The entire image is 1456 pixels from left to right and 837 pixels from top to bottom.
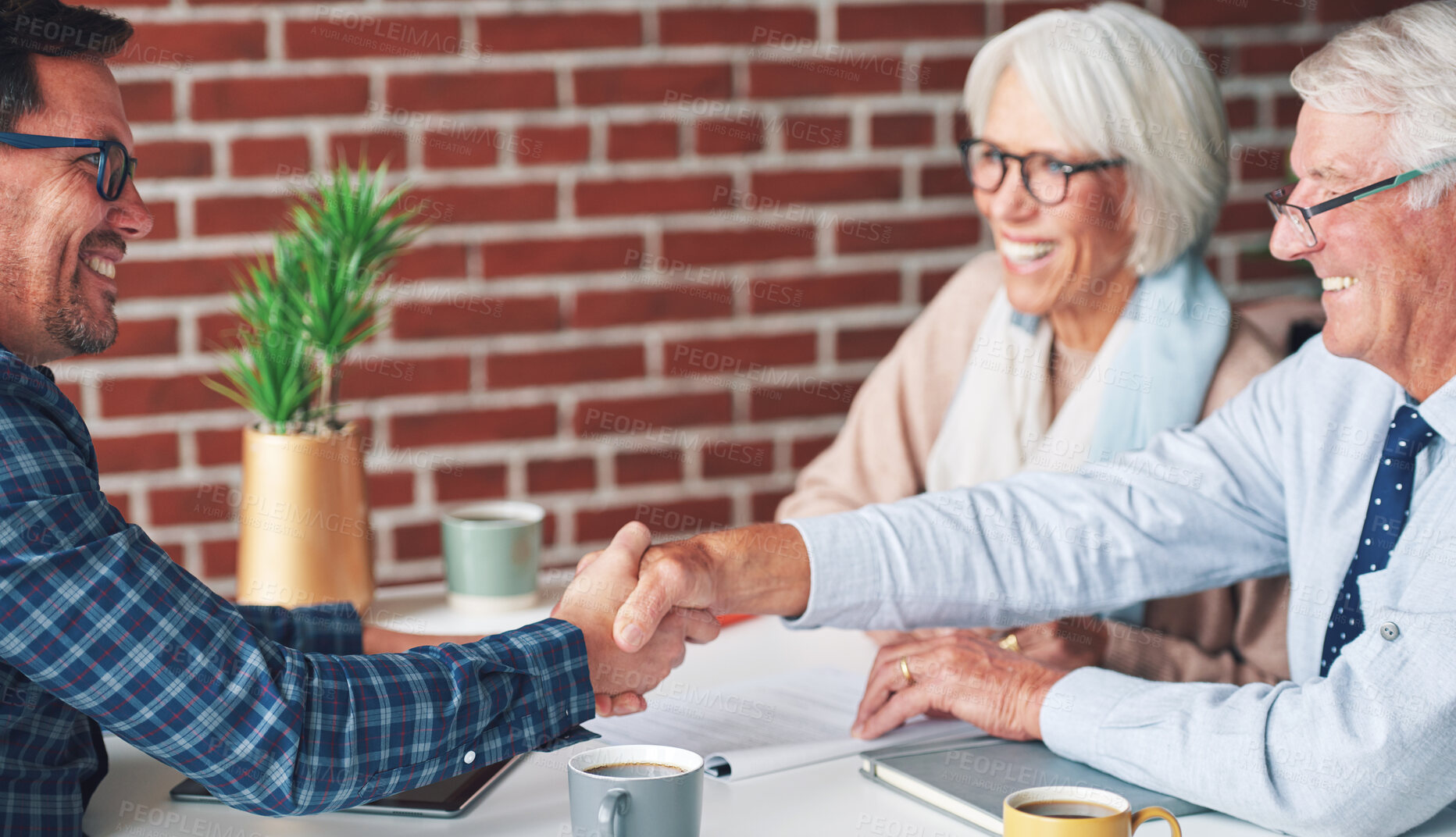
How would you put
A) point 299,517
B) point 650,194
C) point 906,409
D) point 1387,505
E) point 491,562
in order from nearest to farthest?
point 1387,505, point 299,517, point 491,562, point 906,409, point 650,194

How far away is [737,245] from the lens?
2398 mm

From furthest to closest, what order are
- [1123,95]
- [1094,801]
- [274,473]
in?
[1123,95], [274,473], [1094,801]

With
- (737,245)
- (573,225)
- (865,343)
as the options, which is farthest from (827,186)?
(573,225)

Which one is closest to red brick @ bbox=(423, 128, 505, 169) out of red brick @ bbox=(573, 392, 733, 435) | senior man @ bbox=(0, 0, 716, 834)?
red brick @ bbox=(573, 392, 733, 435)

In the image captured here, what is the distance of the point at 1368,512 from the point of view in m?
1.19

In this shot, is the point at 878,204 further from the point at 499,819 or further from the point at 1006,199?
the point at 499,819

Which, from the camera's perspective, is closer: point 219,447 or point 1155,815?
point 1155,815

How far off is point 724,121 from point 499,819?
157 centimetres

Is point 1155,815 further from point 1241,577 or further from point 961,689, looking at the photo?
point 1241,577

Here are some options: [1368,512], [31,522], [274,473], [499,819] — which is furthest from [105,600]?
[1368,512]

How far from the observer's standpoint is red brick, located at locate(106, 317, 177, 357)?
2166mm

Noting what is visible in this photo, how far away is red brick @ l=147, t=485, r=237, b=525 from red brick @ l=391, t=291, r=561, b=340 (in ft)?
1.34

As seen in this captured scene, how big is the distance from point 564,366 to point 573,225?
25 cm

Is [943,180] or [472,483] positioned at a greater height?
[943,180]
